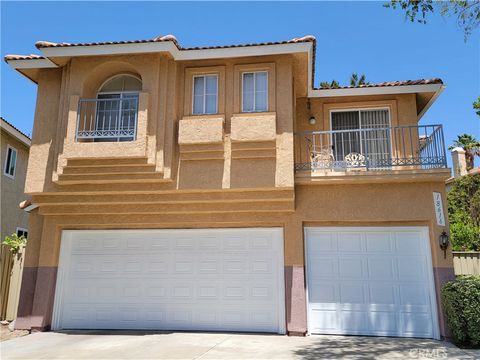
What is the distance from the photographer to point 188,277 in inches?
436

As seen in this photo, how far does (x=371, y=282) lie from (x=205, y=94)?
21.2 ft

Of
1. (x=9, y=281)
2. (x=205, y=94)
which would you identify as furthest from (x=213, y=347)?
(x=9, y=281)

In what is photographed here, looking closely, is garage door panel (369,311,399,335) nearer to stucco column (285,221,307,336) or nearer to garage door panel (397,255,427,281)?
garage door panel (397,255,427,281)

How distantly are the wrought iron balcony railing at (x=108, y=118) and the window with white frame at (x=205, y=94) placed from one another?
5.15 ft

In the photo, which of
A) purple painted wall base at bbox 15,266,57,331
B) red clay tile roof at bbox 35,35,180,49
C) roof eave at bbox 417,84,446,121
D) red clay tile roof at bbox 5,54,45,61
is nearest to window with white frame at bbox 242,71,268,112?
red clay tile roof at bbox 35,35,180,49

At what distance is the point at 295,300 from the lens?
33.9 ft

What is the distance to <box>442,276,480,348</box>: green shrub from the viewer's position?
8.57 metres

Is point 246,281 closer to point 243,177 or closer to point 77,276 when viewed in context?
point 243,177

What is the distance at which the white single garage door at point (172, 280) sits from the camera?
35.1 ft

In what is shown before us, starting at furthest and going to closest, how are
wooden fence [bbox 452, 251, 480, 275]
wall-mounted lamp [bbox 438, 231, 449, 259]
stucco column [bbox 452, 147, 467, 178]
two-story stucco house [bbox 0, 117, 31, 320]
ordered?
stucco column [bbox 452, 147, 467, 178] → two-story stucco house [bbox 0, 117, 31, 320] → wooden fence [bbox 452, 251, 480, 275] → wall-mounted lamp [bbox 438, 231, 449, 259]

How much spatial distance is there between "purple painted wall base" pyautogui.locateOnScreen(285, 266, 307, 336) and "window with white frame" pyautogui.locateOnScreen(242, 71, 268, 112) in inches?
166

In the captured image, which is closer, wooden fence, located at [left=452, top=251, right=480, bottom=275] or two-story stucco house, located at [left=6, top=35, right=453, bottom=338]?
two-story stucco house, located at [left=6, top=35, right=453, bottom=338]

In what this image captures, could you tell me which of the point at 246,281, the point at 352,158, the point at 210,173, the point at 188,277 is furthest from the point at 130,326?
the point at 352,158

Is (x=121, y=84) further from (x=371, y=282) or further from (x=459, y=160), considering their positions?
(x=459, y=160)
